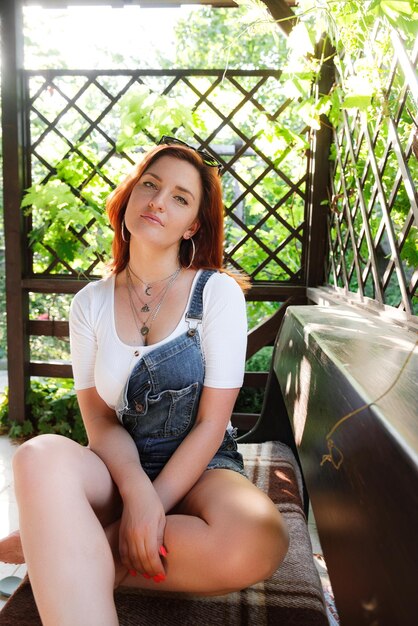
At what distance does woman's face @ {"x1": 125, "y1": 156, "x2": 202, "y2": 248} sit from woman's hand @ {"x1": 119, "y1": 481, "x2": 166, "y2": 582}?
0.63 m

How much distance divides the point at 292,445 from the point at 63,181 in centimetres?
228

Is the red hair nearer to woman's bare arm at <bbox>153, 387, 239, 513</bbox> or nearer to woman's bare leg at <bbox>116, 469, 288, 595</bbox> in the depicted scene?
woman's bare arm at <bbox>153, 387, 239, 513</bbox>

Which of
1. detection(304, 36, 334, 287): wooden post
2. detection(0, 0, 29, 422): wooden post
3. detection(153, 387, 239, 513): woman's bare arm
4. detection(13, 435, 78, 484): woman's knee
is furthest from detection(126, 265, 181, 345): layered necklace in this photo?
detection(0, 0, 29, 422): wooden post

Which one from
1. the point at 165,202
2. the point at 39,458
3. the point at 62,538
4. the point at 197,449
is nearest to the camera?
the point at 62,538

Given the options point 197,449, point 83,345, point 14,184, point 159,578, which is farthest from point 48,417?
point 159,578

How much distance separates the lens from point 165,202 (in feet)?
4.88

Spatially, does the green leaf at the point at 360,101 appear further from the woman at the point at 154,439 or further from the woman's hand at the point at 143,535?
the woman's hand at the point at 143,535

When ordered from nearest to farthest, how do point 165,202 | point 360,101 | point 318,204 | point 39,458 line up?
point 39,458 < point 165,202 < point 360,101 < point 318,204

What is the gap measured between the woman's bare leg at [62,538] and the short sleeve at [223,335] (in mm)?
364

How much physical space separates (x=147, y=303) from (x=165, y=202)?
249 mm

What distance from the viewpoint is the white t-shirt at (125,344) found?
1366 mm

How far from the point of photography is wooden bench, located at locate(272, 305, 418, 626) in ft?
1.52

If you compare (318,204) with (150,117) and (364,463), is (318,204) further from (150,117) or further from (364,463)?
(364,463)

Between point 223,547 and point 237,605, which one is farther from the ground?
point 223,547
